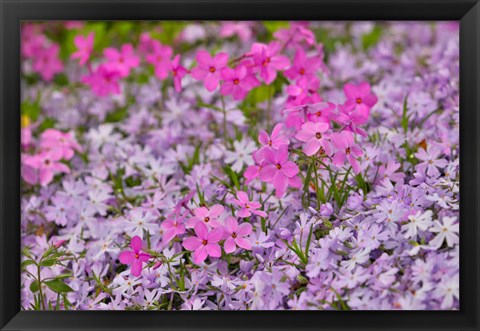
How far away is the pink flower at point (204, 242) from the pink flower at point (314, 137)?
319 millimetres

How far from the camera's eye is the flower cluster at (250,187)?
1.74 metres

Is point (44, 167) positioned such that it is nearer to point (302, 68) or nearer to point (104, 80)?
point (104, 80)

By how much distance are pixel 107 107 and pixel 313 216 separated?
1.54 m

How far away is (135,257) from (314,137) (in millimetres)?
576

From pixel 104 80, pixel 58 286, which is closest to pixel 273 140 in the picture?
pixel 58 286

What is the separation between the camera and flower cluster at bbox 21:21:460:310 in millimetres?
1736

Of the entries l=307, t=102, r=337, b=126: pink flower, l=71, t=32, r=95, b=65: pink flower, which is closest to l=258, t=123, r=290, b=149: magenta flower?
l=307, t=102, r=337, b=126: pink flower

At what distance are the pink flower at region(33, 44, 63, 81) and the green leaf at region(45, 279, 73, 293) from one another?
1877 mm

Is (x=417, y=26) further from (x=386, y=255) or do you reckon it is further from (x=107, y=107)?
(x=386, y=255)

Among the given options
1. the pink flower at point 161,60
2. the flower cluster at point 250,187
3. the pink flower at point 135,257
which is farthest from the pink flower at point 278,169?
the pink flower at point 161,60

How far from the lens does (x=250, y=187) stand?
225 cm

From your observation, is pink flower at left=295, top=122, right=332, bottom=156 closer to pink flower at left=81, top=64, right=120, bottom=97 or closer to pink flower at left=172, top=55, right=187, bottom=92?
pink flower at left=172, top=55, right=187, bottom=92
